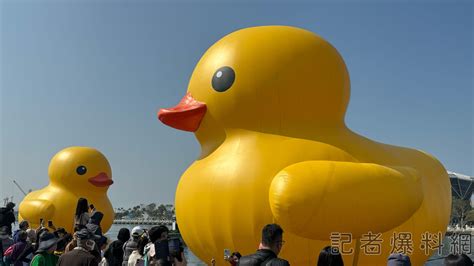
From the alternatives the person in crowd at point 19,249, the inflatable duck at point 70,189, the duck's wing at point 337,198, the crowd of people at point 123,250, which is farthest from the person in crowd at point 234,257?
the inflatable duck at point 70,189

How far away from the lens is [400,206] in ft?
21.8

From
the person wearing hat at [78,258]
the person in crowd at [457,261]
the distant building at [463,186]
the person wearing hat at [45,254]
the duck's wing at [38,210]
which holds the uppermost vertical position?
the person in crowd at [457,261]

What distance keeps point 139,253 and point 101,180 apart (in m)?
11.5

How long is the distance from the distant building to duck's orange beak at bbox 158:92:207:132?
59.7m

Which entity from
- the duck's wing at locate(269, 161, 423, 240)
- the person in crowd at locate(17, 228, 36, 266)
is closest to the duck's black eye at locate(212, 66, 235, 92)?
the duck's wing at locate(269, 161, 423, 240)

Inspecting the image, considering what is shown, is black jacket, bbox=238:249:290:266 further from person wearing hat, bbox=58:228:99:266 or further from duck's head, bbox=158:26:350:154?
duck's head, bbox=158:26:350:154

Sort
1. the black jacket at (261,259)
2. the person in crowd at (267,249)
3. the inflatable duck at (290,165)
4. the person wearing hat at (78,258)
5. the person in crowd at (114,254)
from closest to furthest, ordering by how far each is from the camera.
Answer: the black jacket at (261,259), the person in crowd at (267,249), the person wearing hat at (78,258), the person in crowd at (114,254), the inflatable duck at (290,165)

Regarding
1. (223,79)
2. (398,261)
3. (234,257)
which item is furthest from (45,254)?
(223,79)

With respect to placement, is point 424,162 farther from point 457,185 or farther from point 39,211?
point 457,185

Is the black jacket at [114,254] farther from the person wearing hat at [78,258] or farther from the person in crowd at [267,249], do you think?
the person in crowd at [267,249]

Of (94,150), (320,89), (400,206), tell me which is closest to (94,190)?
(94,150)

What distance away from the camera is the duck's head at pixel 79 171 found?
52.9ft

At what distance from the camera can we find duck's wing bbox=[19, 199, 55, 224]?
15.3m

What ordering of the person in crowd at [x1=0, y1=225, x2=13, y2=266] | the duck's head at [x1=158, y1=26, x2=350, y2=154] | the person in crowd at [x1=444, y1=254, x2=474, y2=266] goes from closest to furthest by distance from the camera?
1. the person in crowd at [x1=444, y1=254, x2=474, y2=266]
2. the person in crowd at [x1=0, y1=225, x2=13, y2=266]
3. the duck's head at [x1=158, y1=26, x2=350, y2=154]
